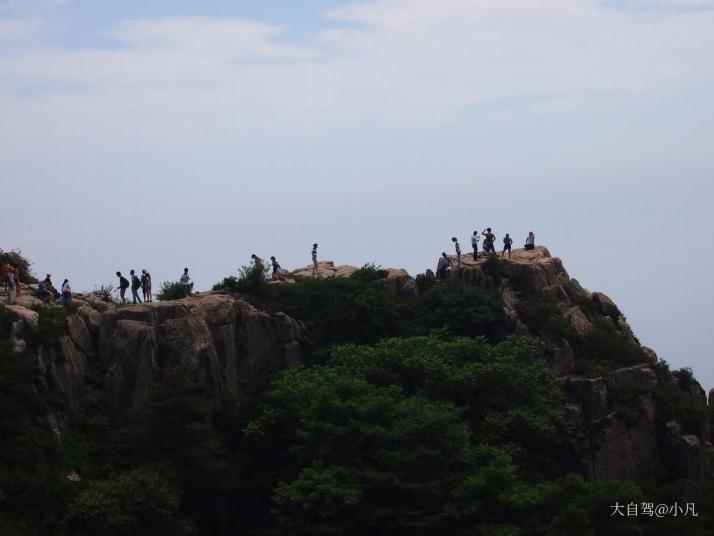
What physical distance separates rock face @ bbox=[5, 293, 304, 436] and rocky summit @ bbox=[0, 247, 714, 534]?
0.19 ft

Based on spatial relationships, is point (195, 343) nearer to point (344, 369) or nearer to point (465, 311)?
point (344, 369)

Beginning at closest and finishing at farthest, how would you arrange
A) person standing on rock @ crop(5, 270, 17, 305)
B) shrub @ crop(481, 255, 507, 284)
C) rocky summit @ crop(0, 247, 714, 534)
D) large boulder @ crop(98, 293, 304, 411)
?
rocky summit @ crop(0, 247, 714, 534)
large boulder @ crop(98, 293, 304, 411)
person standing on rock @ crop(5, 270, 17, 305)
shrub @ crop(481, 255, 507, 284)

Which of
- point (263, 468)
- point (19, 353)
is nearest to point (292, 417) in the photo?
point (263, 468)

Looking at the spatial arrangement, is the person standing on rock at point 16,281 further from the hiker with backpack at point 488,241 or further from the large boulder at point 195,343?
the hiker with backpack at point 488,241

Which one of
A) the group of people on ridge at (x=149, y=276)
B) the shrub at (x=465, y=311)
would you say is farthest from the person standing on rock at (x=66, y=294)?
the shrub at (x=465, y=311)

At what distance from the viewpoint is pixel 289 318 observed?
67375 millimetres

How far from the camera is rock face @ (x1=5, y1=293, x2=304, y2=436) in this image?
60.7m

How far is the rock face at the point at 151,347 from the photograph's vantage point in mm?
60656

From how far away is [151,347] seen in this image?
62.4 meters

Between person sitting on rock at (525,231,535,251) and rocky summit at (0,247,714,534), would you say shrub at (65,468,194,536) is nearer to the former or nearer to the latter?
Answer: rocky summit at (0,247,714,534)

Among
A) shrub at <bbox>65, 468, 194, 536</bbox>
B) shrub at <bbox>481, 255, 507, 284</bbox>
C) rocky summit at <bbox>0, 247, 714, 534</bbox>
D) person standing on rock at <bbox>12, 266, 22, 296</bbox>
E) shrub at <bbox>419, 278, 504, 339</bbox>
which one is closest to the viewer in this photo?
shrub at <bbox>65, 468, 194, 536</bbox>

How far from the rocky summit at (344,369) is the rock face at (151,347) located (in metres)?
0.06

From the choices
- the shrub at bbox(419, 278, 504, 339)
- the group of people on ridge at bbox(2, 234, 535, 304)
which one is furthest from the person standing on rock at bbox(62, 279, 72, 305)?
the shrub at bbox(419, 278, 504, 339)

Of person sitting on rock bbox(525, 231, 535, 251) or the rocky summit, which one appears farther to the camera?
person sitting on rock bbox(525, 231, 535, 251)
